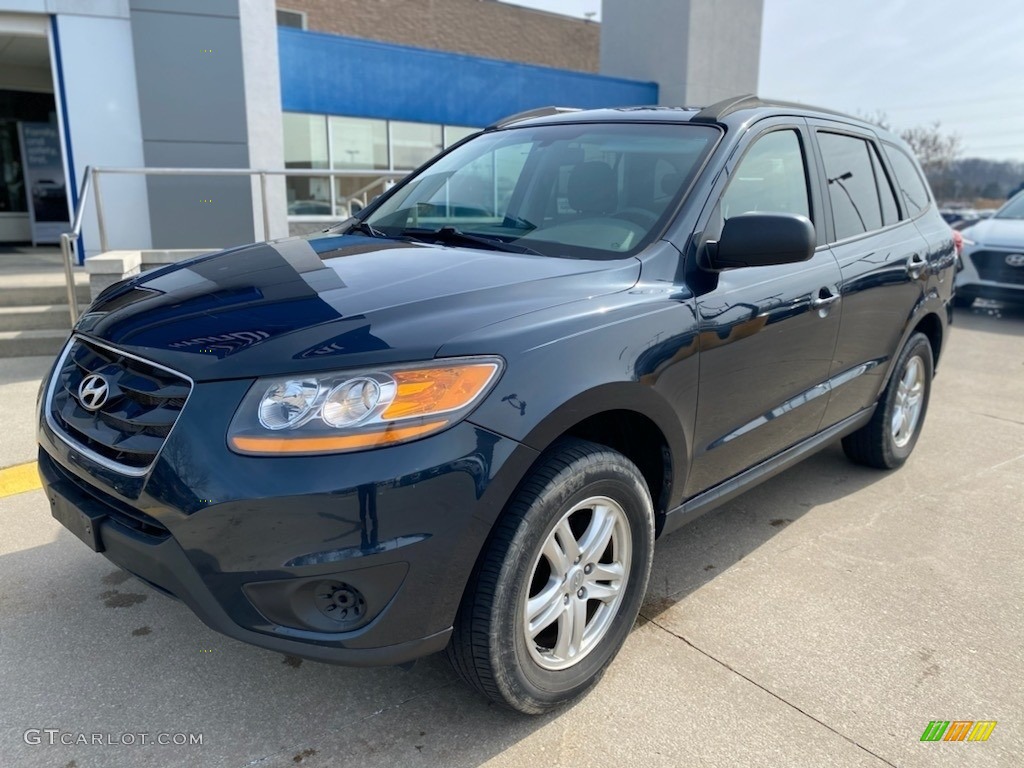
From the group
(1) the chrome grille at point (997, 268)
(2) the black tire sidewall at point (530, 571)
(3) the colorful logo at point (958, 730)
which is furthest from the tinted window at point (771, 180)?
(1) the chrome grille at point (997, 268)

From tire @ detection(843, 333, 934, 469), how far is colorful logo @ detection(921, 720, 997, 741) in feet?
6.75

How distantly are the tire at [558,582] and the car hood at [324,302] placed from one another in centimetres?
49

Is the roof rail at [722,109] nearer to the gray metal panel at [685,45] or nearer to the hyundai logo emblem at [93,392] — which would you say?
the hyundai logo emblem at [93,392]

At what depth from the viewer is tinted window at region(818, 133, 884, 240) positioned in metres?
3.59

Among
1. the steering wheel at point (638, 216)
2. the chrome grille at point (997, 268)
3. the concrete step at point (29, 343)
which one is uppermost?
the steering wheel at point (638, 216)

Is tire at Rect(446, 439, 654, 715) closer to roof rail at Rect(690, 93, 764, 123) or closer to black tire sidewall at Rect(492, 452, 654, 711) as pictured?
black tire sidewall at Rect(492, 452, 654, 711)

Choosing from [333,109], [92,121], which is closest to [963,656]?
[92,121]

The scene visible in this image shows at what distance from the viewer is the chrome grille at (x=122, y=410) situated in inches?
78.4

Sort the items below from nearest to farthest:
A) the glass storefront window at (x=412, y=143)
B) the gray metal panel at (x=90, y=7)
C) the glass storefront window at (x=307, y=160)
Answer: the gray metal panel at (x=90, y=7) < the glass storefront window at (x=307, y=160) < the glass storefront window at (x=412, y=143)

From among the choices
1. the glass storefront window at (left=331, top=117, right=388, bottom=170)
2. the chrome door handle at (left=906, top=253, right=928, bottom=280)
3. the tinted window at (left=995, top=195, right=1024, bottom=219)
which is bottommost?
the chrome door handle at (left=906, top=253, right=928, bottom=280)

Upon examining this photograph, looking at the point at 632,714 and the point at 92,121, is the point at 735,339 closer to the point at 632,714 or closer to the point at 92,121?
the point at 632,714

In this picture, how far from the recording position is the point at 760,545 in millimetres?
3551

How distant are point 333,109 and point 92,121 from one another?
750 centimetres

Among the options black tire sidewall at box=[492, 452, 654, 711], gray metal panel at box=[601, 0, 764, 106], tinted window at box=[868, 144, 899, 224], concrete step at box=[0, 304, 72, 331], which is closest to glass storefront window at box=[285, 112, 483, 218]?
concrete step at box=[0, 304, 72, 331]
